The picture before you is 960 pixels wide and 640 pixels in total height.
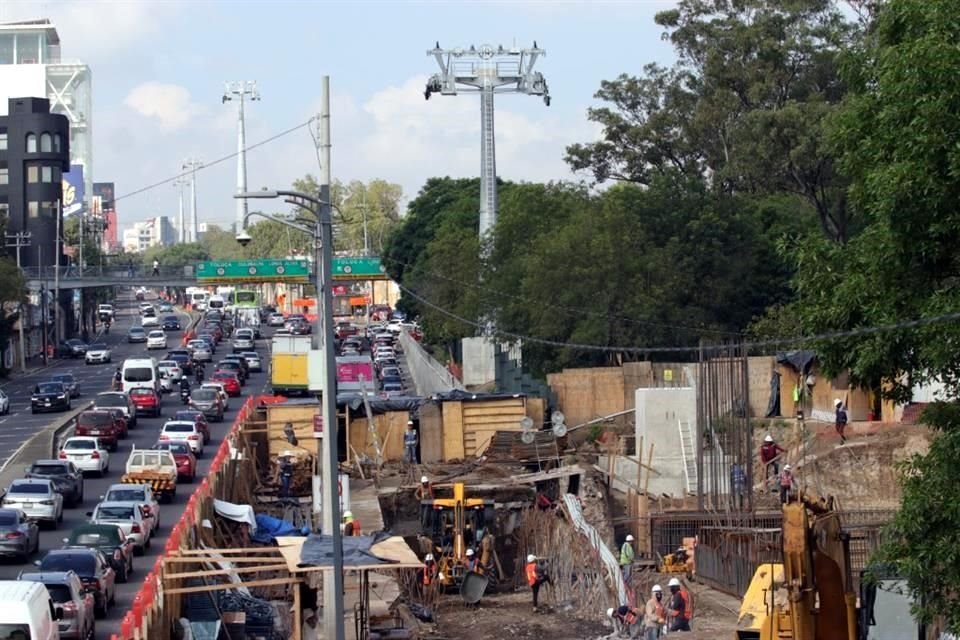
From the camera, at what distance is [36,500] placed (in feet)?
131

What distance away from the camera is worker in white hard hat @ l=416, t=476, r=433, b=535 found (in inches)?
1636

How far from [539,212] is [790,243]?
2224 inches

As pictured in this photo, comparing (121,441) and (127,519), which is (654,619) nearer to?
(127,519)

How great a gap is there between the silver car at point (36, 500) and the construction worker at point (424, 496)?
8494 millimetres

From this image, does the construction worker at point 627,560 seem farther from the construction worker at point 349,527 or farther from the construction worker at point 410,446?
the construction worker at point 410,446

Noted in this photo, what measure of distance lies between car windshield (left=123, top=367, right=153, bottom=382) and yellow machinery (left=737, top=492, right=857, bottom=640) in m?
49.9

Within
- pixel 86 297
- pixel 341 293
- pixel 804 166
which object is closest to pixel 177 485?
pixel 804 166

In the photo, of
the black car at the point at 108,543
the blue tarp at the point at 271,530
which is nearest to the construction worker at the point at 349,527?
the blue tarp at the point at 271,530

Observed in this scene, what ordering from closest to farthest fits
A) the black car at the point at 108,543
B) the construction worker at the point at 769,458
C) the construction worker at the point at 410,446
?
the black car at the point at 108,543 < the construction worker at the point at 769,458 < the construction worker at the point at 410,446

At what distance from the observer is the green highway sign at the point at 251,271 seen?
11912 cm

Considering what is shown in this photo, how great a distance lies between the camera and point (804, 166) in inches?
2854

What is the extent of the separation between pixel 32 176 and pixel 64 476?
265 ft

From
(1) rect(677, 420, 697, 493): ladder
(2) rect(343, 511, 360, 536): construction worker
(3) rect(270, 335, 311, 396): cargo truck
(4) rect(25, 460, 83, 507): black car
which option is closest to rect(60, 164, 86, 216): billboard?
(3) rect(270, 335, 311, 396): cargo truck

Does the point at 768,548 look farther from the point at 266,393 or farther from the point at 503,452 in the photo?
the point at 266,393
